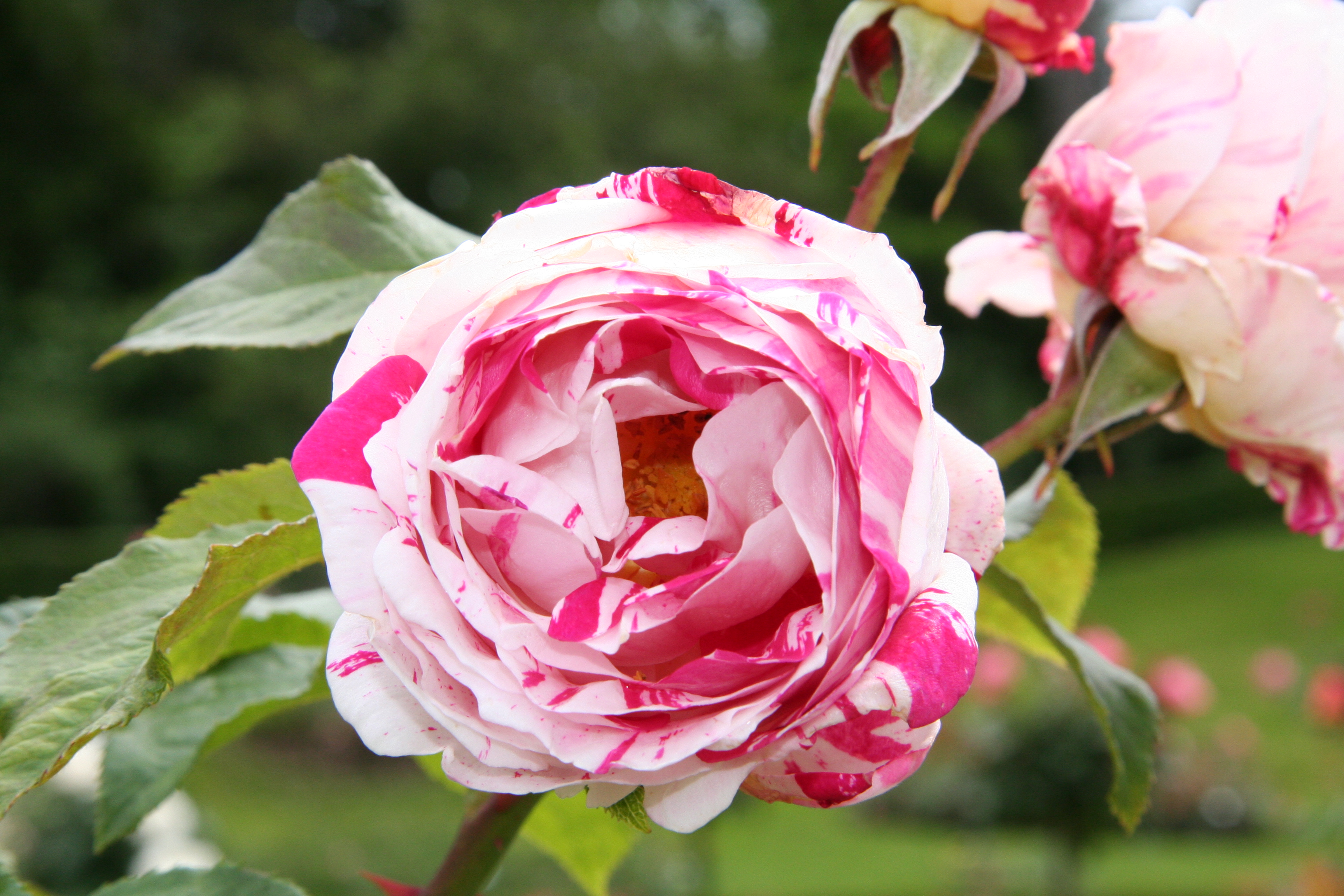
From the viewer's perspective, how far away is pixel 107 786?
20.0 inches

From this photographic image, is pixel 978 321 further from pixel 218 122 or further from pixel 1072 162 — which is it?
pixel 1072 162

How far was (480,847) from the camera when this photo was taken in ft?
1.35

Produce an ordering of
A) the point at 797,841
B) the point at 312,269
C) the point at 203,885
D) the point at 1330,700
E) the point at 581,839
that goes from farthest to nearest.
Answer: the point at 797,841 < the point at 1330,700 < the point at 581,839 < the point at 312,269 < the point at 203,885

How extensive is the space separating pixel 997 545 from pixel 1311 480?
240 mm

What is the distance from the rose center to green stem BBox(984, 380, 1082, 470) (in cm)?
15

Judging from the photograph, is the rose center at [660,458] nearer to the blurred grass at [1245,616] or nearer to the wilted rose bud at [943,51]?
the wilted rose bud at [943,51]

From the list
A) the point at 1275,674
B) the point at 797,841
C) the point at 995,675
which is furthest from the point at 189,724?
the point at 1275,674

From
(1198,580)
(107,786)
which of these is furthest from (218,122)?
(107,786)

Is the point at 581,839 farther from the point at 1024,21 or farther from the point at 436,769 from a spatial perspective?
the point at 1024,21

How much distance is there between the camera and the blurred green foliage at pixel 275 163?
27.0 ft

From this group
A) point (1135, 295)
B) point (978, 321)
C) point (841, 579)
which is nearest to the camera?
point (841, 579)

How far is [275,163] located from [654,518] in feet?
32.4

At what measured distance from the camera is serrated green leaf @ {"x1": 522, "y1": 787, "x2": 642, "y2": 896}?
58 cm

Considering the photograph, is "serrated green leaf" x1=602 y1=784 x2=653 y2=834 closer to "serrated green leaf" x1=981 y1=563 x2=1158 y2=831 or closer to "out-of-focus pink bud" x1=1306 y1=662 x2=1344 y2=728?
"serrated green leaf" x1=981 y1=563 x2=1158 y2=831
